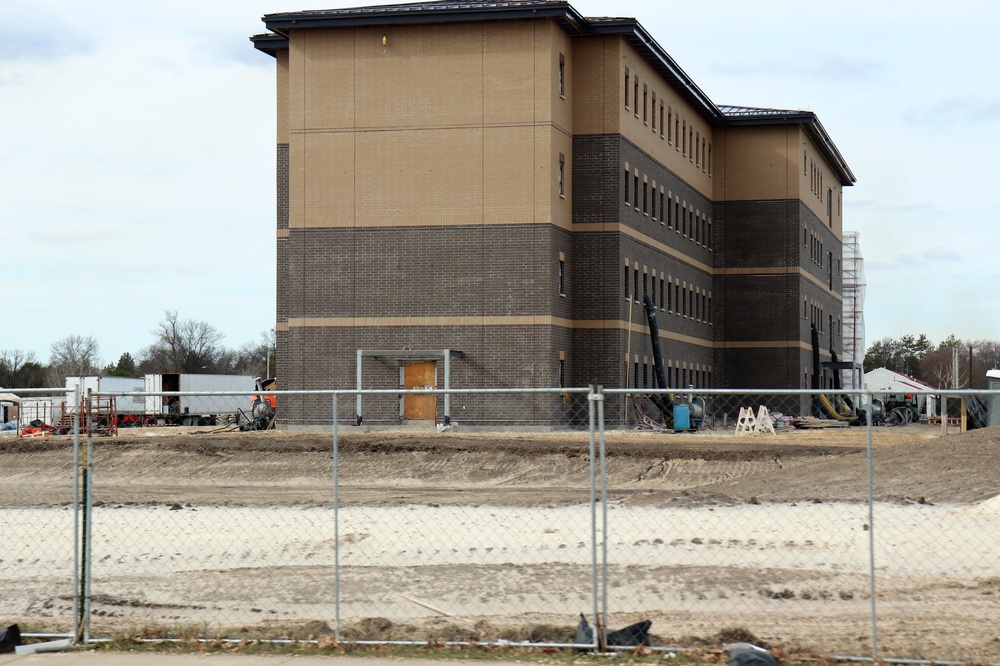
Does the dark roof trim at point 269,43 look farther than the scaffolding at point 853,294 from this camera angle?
No

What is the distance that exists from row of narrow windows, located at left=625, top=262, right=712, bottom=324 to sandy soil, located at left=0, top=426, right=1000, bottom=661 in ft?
73.1

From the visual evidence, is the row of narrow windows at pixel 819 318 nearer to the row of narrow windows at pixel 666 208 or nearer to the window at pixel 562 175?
the row of narrow windows at pixel 666 208

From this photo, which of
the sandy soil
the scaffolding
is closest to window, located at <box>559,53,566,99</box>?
the sandy soil

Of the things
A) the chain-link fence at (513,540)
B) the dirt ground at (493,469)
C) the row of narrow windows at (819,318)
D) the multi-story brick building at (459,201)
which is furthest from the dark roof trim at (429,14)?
the row of narrow windows at (819,318)

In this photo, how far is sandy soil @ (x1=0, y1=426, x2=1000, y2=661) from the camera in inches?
574

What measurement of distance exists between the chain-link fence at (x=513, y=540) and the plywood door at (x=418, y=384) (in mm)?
12377

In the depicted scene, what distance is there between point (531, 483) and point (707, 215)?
42534 millimetres

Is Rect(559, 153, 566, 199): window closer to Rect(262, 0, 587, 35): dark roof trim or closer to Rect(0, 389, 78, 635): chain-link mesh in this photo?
Rect(262, 0, 587, 35): dark roof trim

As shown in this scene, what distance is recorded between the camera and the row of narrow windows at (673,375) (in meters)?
57.1

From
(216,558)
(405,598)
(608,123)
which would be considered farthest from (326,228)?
(405,598)

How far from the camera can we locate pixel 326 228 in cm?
5134

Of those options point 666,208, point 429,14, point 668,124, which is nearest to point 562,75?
point 429,14

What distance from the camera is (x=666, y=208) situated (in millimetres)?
63156

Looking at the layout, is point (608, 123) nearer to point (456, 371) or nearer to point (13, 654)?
point (456, 371)
